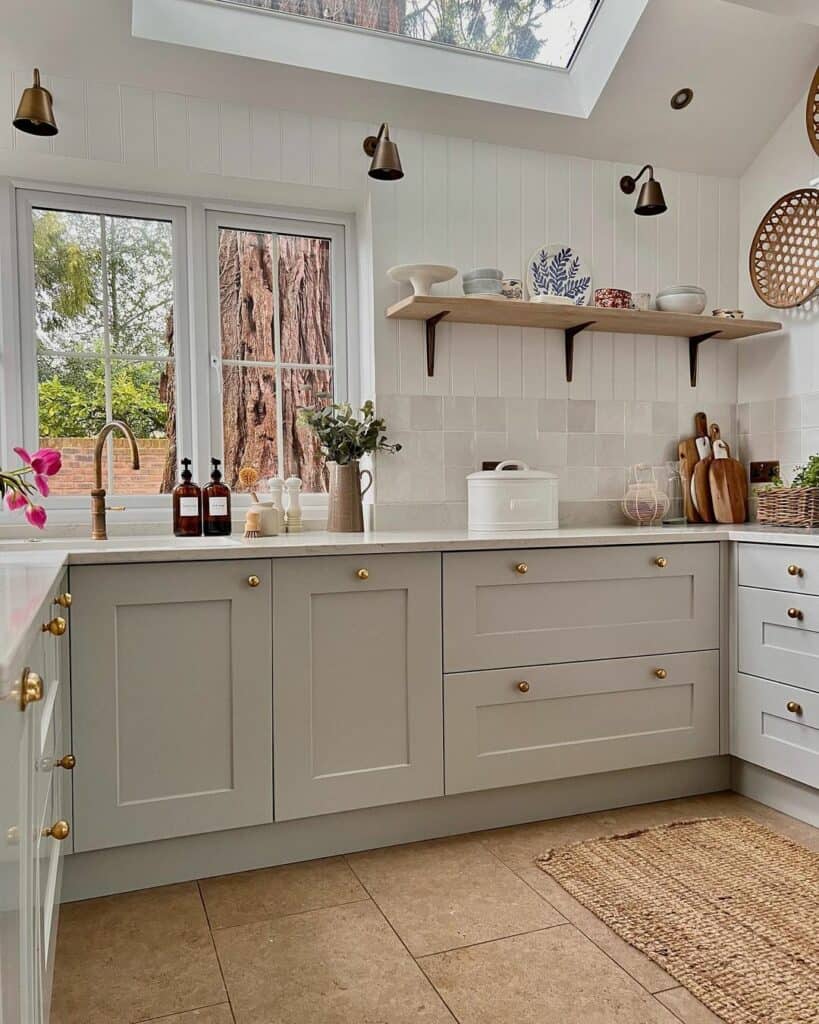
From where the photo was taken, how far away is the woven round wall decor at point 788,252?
2.97 meters

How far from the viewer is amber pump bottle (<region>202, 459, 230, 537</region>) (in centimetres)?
267

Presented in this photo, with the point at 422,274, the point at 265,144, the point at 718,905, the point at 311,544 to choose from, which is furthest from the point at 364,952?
the point at 265,144

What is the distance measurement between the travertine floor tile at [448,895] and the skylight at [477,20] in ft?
8.19

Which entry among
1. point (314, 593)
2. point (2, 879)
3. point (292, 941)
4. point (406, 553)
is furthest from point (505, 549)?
point (2, 879)

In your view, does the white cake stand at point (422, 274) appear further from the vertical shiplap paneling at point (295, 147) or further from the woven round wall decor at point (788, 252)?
the woven round wall decor at point (788, 252)

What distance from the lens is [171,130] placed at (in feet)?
8.48

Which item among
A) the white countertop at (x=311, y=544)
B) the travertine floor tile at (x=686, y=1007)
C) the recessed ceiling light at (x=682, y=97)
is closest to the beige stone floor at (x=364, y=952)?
the travertine floor tile at (x=686, y=1007)

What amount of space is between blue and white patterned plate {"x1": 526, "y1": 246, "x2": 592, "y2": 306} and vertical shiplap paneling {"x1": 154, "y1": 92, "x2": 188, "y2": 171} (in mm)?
1243

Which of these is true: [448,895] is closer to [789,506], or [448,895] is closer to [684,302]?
[789,506]

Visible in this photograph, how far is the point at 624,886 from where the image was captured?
6.67 ft

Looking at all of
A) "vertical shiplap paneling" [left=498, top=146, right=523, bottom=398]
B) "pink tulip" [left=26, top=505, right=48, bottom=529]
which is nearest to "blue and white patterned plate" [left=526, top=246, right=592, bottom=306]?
"vertical shiplap paneling" [left=498, top=146, right=523, bottom=398]

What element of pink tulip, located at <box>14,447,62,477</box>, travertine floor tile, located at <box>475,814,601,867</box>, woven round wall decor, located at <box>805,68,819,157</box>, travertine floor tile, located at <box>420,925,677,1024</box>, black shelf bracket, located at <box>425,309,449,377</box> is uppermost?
woven round wall decor, located at <box>805,68,819,157</box>

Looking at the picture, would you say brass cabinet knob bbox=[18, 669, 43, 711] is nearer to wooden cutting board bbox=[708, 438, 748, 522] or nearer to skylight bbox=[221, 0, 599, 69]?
skylight bbox=[221, 0, 599, 69]

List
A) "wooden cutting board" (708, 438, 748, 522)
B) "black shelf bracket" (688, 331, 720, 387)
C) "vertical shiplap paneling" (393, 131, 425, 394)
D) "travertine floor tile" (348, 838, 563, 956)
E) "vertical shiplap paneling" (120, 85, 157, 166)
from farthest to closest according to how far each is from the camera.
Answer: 1. "black shelf bracket" (688, 331, 720, 387)
2. "wooden cutting board" (708, 438, 748, 522)
3. "vertical shiplap paneling" (393, 131, 425, 394)
4. "vertical shiplap paneling" (120, 85, 157, 166)
5. "travertine floor tile" (348, 838, 563, 956)
